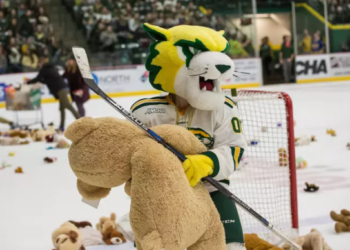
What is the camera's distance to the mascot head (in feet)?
5.04

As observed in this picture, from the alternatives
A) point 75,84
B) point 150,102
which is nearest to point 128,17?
point 75,84

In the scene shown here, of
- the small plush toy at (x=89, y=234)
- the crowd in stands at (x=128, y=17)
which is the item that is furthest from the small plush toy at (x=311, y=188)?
the crowd in stands at (x=128, y=17)

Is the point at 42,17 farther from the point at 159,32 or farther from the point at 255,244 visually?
the point at 159,32

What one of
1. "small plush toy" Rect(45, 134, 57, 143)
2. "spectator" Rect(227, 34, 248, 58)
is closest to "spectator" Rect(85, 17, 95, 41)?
"spectator" Rect(227, 34, 248, 58)

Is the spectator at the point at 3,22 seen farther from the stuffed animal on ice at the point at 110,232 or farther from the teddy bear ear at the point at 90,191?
the teddy bear ear at the point at 90,191

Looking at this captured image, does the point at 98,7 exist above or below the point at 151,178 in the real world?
above

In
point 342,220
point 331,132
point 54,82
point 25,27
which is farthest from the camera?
point 25,27

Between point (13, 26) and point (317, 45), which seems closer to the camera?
point (13, 26)

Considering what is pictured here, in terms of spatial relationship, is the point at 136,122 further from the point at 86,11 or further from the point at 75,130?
the point at 86,11

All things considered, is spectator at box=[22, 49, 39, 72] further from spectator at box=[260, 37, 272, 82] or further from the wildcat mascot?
the wildcat mascot

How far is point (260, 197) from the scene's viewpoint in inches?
106

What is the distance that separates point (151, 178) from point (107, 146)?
0.16 metres

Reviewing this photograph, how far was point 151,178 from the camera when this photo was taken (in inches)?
51.6

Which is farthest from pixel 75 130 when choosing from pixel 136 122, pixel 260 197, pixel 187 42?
pixel 260 197
